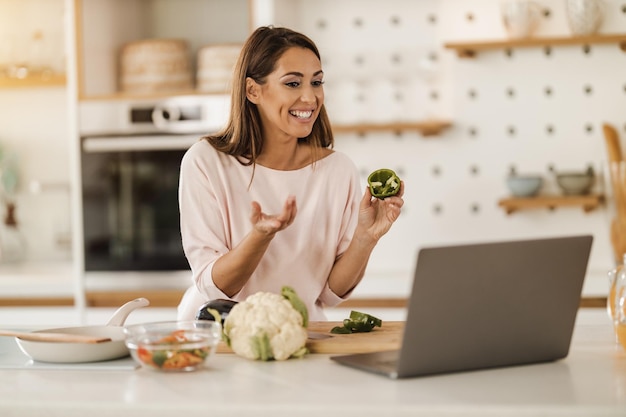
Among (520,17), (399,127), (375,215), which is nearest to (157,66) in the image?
(399,127)

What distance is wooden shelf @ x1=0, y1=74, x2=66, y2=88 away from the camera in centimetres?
428

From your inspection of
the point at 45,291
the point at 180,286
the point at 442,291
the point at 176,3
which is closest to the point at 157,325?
the point at 442,291

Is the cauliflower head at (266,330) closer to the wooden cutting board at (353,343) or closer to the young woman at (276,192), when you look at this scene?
the wooden cutting board at (353,343)

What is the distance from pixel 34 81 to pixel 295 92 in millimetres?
2292

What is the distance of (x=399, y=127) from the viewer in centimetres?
401

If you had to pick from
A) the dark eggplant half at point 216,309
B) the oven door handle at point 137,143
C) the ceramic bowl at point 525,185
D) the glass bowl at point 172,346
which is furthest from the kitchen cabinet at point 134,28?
the glass bowl at point 172,346

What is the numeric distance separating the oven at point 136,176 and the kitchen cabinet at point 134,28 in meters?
0.08

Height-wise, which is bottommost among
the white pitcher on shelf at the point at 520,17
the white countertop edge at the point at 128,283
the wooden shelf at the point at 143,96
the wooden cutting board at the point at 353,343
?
the white countertop edge at the point at 128,283

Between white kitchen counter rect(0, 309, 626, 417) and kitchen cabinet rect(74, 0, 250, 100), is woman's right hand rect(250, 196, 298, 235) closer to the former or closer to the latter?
white kitchen counter rect(0, 309, 626, 417)

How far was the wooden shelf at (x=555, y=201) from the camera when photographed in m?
3.92

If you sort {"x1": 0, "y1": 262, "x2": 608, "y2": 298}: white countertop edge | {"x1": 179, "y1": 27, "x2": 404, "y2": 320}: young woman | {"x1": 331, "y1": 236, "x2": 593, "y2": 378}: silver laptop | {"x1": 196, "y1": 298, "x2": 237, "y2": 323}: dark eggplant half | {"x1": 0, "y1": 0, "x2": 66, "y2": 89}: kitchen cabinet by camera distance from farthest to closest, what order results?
{"x1": 0, "y1": 0, "x2": 66, "y2": 89}: kitchen cabinet → {"x1": 0, "y1": 262, "x2": 608, "y2": 298}: white countertop edge → {"x1": 179, "y1": 27, "x2": 404, "y2": 320}: young woman → {"x1": 196, "y1": 298, "x2": 237, "y2": 323}: dark eggplant half → {"x1": 331, "y1": 236, "x2": 593, "y2": 378}: silver laptop

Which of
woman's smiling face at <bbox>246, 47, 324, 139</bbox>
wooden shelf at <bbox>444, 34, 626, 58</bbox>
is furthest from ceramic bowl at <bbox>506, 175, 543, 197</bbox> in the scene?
woman's smiling face at <bbox>246, 47, 324, 139</bbox>

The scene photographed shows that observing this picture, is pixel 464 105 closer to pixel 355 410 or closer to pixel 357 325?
pixel 357 325

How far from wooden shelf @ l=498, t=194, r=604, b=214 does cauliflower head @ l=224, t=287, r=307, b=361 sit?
7.94 ft
